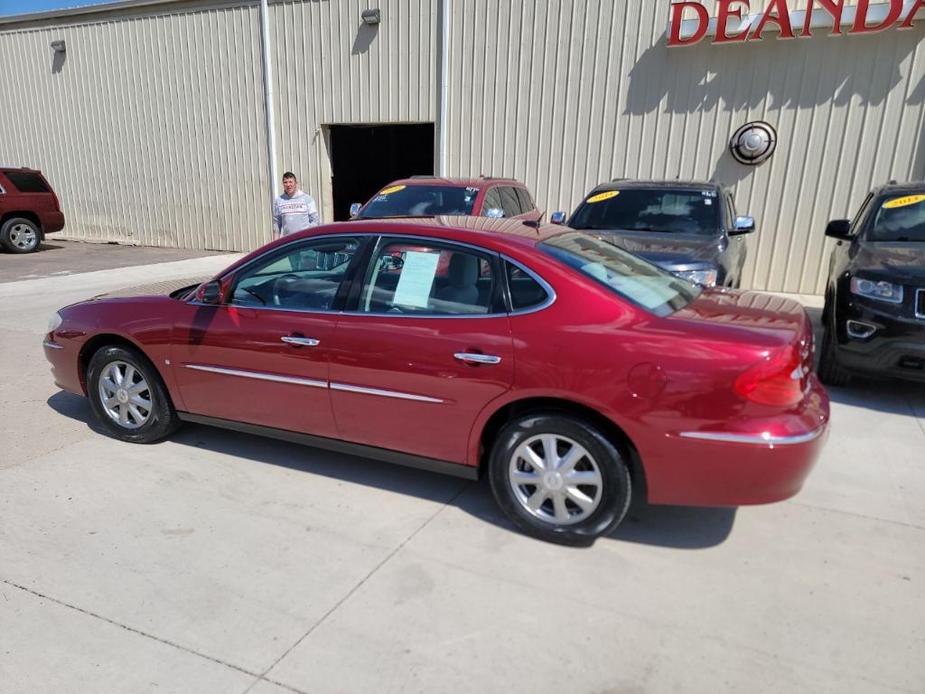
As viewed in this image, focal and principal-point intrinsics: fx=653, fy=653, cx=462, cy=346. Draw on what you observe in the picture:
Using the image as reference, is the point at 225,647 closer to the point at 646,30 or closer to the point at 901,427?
the point at 901,427

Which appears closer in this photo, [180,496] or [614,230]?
[180,496]

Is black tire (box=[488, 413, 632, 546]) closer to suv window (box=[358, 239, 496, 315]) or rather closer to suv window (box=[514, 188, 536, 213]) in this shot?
suv window (box=[358, 239, 496, 315])

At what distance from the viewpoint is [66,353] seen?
4.49 meters

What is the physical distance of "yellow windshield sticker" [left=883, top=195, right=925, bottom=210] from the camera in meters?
6.03

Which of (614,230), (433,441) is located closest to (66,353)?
(433,441)

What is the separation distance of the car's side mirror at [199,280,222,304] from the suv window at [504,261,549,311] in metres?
1.80

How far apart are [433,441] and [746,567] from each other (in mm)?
1628

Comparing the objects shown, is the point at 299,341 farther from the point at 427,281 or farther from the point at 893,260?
the point at 893,260

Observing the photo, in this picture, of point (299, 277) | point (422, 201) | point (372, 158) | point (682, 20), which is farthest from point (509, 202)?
point (372, 158)

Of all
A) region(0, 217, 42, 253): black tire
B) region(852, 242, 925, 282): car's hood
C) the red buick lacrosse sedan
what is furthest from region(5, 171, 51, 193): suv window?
region(852, 242, 925, 282): car's hood

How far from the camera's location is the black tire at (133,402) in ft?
13.9

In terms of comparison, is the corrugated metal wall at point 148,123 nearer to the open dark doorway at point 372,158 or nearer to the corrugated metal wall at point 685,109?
the open dark doorway at point 372,158

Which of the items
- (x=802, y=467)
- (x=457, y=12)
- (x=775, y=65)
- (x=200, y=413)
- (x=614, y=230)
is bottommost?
(x=200, y=413)

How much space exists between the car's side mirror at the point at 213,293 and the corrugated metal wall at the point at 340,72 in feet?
29.5
